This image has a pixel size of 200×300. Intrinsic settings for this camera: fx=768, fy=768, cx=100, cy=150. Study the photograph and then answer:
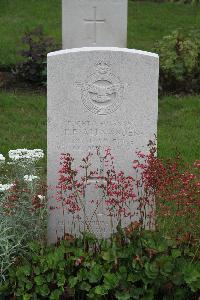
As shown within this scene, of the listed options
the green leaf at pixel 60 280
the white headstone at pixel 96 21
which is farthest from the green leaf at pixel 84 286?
the white headstone at pixel 96 21

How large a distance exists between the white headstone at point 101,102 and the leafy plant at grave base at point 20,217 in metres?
0.22

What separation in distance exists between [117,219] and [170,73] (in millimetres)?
5188

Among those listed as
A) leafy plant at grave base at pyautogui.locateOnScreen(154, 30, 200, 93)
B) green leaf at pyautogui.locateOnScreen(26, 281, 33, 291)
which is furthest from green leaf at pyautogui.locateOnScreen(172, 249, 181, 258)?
leafy plant at grave base at pyautogui.locateOnScreen(154, 30, 200, 93)

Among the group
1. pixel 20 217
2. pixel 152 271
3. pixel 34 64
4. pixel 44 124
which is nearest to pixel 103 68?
pixel 20 217

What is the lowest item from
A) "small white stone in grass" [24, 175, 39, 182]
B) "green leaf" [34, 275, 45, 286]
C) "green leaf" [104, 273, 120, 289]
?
"green leaf" [34, 275, 45, 286]

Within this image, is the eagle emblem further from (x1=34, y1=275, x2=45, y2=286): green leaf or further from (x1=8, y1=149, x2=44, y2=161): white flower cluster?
(x1=34, y1=275, x2=45, y2=286): green leaf

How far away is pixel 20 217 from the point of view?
505cm

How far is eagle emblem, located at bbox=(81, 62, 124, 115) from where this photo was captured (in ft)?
16.6

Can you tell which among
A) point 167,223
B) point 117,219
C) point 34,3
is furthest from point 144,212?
point 34,3

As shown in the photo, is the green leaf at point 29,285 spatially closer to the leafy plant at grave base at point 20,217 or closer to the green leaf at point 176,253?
the leafy plant at grave base at point 20,217

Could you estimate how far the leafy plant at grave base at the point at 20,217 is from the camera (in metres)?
4.78

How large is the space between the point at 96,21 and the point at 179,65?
1.59m

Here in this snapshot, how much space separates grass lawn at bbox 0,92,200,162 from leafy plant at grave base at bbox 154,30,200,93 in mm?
469

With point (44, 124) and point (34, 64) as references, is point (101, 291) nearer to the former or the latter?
point (44, 124)
